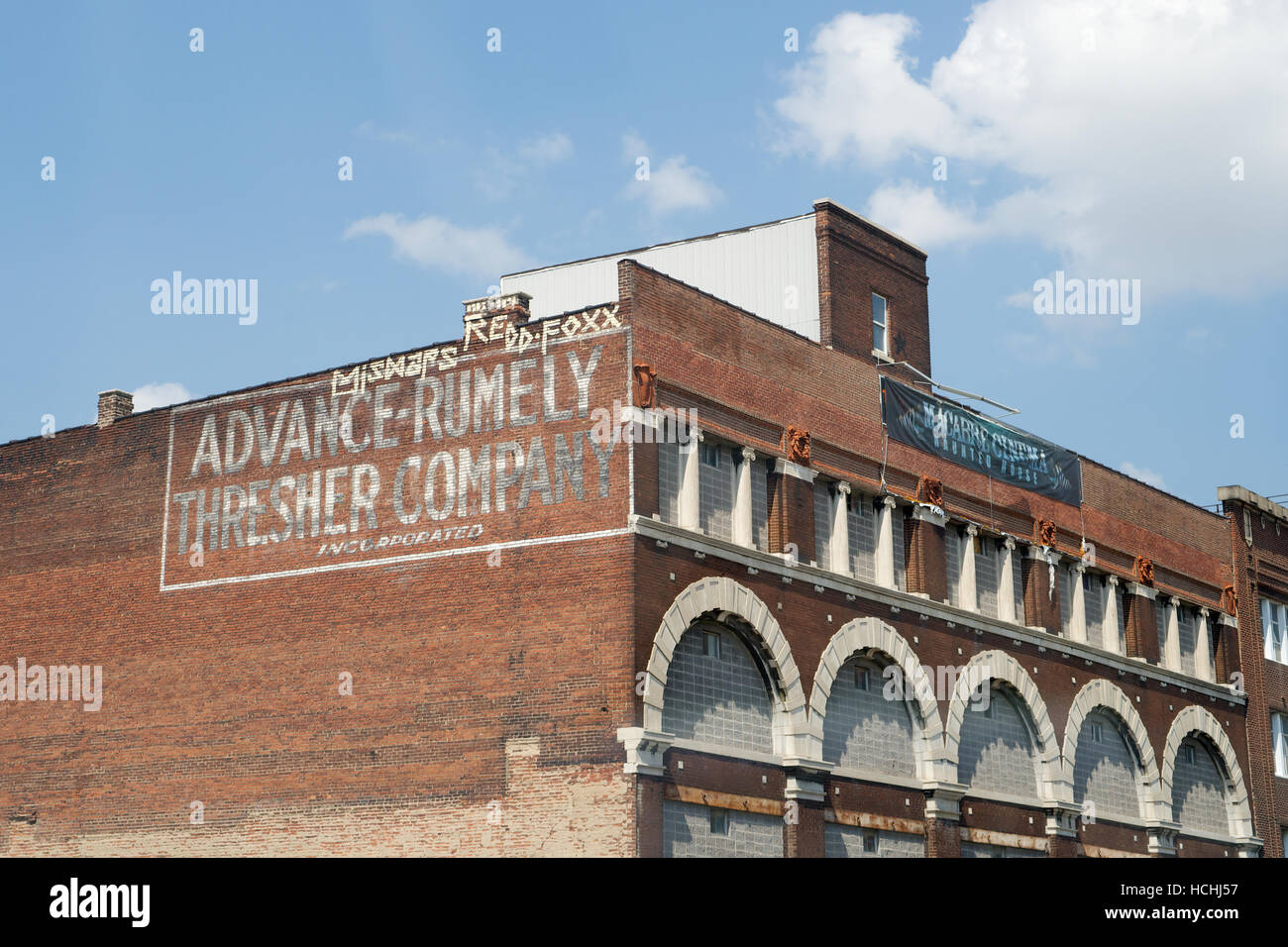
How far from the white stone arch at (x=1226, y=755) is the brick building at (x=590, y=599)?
4.09 metres

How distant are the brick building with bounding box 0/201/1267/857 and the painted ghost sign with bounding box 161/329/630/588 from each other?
7cm

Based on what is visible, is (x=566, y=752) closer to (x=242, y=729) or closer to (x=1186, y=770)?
(x=242, y=729)

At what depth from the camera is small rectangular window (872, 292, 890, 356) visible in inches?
1596

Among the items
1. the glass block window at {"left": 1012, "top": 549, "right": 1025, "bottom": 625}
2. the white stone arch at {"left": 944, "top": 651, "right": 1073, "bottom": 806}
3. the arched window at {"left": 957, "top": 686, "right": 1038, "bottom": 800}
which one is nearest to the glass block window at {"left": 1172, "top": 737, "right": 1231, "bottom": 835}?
the white stone arch at {"left": 944, "top": 651, "right": 1073, "bottom": 806}

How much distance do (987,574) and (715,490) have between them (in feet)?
34.0

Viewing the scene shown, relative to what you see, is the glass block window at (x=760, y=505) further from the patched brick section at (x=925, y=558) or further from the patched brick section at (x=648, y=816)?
the patched brick section at (x=648, y=816)

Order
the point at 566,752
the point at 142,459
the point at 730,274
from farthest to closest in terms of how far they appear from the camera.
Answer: the point at 730,274, the point at 142,459, the point at 566,752

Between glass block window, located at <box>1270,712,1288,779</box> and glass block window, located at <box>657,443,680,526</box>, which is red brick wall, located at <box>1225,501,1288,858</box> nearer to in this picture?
glass block window, located at <box>1270,712,1288,779</box>

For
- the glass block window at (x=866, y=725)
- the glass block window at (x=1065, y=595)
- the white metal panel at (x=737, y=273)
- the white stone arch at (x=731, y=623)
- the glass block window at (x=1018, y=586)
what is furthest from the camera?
the glass block window at (x=1065, y=595)

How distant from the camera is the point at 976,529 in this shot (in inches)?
1543

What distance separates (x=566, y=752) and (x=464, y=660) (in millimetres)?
3045

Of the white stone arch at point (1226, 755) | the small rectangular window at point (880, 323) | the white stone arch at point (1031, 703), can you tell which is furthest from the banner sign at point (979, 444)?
the white stone arch at point (1226, 755)

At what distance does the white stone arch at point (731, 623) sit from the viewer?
29.5 metres
